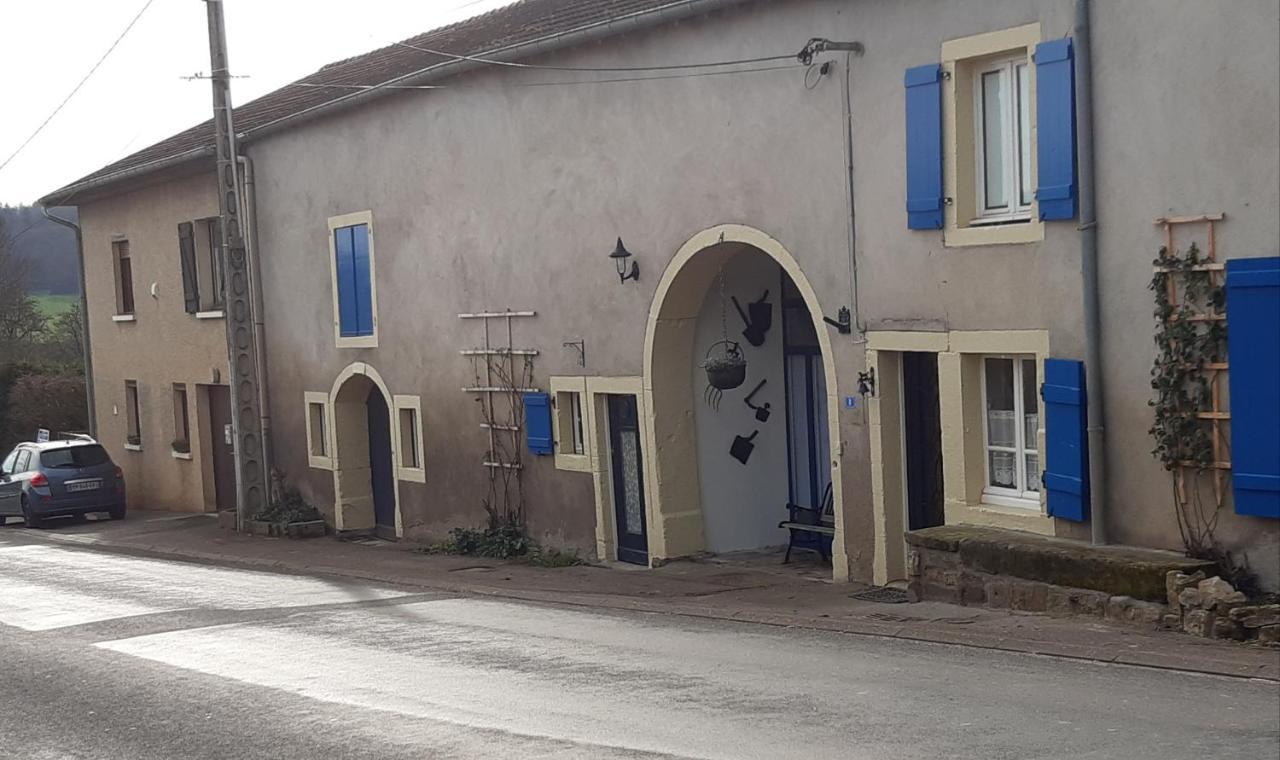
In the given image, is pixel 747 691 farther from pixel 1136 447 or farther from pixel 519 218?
pixel 519 218

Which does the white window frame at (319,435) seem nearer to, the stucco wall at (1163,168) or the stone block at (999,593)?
the stone block at (999,593)

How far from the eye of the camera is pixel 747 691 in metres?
9.38

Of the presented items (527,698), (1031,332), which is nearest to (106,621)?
(527,698)

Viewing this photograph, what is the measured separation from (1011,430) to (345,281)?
12659 millimetres

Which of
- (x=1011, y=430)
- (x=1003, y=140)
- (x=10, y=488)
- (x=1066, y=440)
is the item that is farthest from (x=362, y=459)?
(x=1066, y=440)

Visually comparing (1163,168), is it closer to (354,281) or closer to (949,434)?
(949,434)

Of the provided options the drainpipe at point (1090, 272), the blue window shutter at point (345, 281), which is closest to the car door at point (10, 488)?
the blue window shutter at point (345, 281)

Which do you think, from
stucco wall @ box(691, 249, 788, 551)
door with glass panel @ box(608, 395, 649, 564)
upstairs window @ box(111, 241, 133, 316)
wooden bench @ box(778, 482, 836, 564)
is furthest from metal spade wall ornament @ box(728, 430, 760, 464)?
upstairs window @ box(111, 241, 133, 316)

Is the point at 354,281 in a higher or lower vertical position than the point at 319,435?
higher

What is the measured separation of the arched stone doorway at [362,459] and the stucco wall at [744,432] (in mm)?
7579

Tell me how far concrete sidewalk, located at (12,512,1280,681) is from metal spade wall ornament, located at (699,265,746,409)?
1875 millimetres

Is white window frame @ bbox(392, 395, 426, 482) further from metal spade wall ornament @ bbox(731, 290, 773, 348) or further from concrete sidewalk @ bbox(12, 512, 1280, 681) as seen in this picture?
metal spade wall ornament @ bbox(731, 290, 773, 348)

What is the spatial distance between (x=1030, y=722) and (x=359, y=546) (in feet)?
50.9

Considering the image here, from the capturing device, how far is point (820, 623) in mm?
12094
